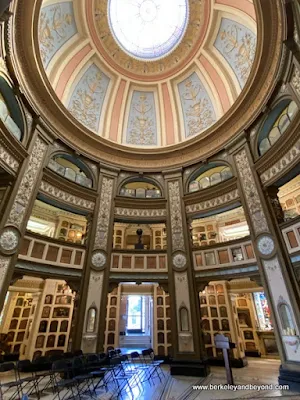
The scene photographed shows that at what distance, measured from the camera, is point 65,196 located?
32.6 ft

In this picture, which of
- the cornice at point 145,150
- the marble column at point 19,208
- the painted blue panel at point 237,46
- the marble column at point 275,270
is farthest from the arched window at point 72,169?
the painted blue panel at point 237,46

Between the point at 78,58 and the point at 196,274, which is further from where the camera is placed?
the point at 78,58

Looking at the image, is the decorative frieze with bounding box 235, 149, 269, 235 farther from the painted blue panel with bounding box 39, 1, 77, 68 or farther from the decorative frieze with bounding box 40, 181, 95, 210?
the painted blue panel with bounding box 39, 1, 77, 68

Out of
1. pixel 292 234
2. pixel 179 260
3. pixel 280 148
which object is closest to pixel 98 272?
pixel 179 260

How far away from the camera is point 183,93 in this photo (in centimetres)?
1397

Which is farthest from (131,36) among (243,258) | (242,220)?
(243,258)

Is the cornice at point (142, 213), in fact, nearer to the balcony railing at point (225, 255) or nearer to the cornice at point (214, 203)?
the cornice at point (214, 203)

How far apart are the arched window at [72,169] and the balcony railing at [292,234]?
880 centimetres

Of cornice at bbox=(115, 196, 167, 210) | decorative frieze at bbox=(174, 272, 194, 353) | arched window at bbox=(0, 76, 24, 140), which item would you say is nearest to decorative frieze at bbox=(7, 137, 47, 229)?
arched window at bbox=(0, 76, 24, 140)

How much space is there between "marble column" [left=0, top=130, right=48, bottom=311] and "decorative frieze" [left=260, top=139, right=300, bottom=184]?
9.13 metres

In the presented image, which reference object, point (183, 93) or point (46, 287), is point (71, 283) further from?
point (183, 93)

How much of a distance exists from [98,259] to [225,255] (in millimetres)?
5571

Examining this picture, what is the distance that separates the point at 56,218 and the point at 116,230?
360 centimetres

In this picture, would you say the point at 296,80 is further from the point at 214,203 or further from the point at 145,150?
the point at 145,150
